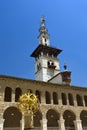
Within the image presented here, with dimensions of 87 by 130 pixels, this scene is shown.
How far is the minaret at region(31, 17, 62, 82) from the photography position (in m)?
46.9

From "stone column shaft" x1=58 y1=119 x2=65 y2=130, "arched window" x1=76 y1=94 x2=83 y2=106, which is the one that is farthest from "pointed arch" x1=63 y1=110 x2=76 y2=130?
"stone column shaft" x1=58 y1=119 x2=65 y2=130

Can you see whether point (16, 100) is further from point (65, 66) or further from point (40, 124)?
point (65, 66)

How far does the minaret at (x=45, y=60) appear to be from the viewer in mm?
46862

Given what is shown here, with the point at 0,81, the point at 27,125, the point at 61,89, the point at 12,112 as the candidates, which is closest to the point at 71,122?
the point at 61,89

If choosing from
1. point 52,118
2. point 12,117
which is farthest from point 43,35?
point 12,117

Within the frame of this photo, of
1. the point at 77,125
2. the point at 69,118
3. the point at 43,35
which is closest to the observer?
the point at 77,125

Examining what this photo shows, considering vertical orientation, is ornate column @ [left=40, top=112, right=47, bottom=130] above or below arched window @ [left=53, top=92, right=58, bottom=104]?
below

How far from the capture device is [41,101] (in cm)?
2672

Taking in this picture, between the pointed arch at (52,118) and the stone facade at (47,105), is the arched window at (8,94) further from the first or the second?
the pointed arch at (52,118)

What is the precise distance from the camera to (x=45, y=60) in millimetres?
48562

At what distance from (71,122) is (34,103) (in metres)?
15.3

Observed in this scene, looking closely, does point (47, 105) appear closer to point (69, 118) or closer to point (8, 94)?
point (69, 118)

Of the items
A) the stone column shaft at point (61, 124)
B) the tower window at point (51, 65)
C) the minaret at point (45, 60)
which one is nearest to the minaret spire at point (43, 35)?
the minaret at point (45, 60)

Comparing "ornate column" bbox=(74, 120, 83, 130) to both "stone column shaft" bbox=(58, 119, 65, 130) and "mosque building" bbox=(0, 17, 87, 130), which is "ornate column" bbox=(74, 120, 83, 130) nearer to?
"mosque building" bbox=(0, 17, 87, 130)
